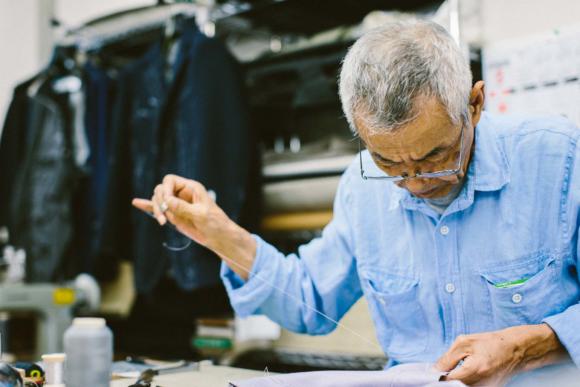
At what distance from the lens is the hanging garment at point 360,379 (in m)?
0.92

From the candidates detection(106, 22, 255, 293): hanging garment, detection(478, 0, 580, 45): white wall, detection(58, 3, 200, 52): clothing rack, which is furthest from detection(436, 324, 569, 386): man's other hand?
detection(58, 3, 200, 52): clothing rack

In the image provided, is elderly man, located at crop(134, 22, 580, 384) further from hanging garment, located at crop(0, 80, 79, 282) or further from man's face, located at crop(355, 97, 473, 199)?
hanging garment, located at crop(0, 80, 79, 282)

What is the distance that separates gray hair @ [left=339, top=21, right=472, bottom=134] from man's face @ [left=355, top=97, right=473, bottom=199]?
0.01 metres

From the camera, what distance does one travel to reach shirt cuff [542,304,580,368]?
105cm

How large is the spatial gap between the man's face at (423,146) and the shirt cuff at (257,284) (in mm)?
347

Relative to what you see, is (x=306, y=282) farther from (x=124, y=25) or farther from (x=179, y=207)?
(x=124, y=25)

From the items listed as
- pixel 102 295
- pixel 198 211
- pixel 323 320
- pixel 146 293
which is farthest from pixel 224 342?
pixel 198 211

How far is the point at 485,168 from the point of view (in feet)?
4.05

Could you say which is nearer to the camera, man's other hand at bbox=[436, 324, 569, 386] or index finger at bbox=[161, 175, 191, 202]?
man's other hand at bbox=[436, 324, 569, 386]

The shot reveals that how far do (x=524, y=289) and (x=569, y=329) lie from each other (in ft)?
0.44

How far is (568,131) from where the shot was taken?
1229 millimetres

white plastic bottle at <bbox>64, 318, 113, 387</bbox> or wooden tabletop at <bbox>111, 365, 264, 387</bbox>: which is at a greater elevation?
white plastic bottle at <bbox>64, 318, 113, 387</bbox>

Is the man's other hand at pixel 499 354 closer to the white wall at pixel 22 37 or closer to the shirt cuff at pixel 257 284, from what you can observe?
the shirt cuff at pixel 257 284

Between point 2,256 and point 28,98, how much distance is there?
776mm
